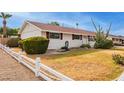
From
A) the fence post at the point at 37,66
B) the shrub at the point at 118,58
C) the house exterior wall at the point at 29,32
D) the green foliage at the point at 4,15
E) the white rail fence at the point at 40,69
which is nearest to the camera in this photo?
the white rail fence at the point at 40,69

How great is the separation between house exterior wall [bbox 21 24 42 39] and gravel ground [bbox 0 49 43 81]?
1.19 meters

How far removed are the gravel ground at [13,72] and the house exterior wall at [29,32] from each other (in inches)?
46.7

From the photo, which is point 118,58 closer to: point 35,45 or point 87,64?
point 87,64

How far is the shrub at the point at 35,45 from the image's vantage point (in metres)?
9.55

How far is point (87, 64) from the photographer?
28.5 feet

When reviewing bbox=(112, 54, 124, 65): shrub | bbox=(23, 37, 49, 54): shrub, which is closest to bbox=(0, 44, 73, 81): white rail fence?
bbox=(23, 37, 49, 54): shrub

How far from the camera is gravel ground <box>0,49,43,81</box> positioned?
875cm

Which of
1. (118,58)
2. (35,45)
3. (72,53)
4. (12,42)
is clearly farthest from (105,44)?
(12,42)

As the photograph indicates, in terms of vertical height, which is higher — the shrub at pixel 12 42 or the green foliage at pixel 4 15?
the green foliage at pixel 4 15

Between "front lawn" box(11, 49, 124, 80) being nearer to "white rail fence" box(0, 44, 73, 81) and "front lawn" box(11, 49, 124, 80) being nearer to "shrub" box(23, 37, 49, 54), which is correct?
"white rail fence" box(0, 44, 73, 81)

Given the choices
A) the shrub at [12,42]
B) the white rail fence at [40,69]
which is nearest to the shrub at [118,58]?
the white rail fence at [40,69]

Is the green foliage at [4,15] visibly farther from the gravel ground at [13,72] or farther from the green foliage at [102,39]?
the green foliage at [102,39]

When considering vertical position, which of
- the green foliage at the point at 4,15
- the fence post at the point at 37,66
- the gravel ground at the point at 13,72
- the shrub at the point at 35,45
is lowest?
the gravel ground at the point at 13,72
